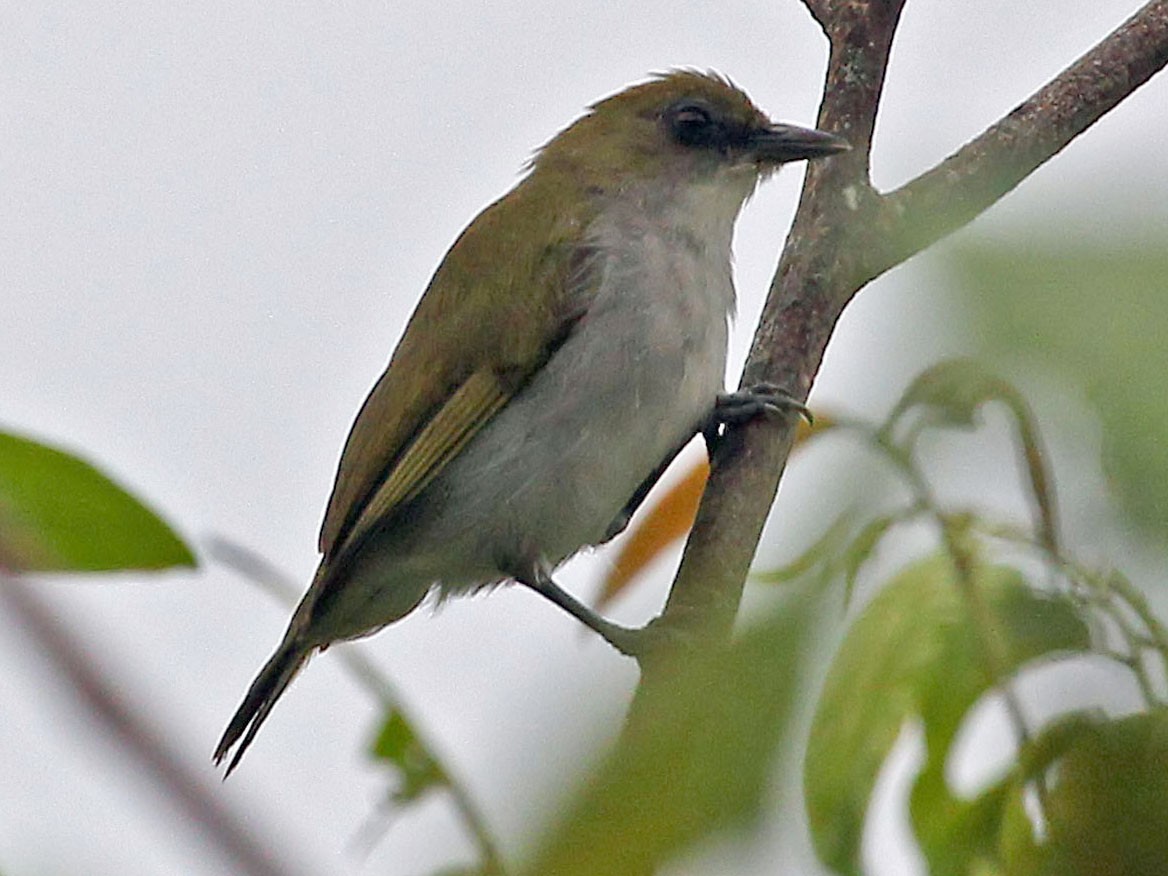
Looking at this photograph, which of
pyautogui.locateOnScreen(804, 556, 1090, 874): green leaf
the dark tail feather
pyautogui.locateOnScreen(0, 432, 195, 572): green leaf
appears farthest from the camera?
the dark tail feather

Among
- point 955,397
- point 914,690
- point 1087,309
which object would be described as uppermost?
point 914,690

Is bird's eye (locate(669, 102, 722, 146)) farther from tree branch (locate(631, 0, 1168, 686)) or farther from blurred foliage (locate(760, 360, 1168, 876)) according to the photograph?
blurred foliage (locate(760, 360, 1168, 876))

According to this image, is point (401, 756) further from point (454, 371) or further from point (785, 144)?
point (785, 144)

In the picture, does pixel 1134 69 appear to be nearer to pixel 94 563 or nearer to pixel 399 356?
pixel 399 356

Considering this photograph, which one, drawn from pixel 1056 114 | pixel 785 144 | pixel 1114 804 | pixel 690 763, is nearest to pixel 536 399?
pixel 785 144

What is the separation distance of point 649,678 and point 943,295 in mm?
226

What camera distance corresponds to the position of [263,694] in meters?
4.08

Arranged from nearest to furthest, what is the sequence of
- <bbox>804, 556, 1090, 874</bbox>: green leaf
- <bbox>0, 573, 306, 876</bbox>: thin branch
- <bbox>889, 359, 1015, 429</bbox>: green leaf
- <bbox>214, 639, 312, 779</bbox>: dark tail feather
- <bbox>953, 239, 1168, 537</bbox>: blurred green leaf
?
<bbox>0, 573, 306, 876</bbox>: thin branch → <bbox>953, 239, 1168, 537</bbox>: blurred green leaf → <bbox>889, 359, 1015, 429</bbox>: green leaf → <bbox>804, 556, 1090, 874</bbox>: green leaf → <bbox>214, 639, 312, 779</bbox>: dark tail feather

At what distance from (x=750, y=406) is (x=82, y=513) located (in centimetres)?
224

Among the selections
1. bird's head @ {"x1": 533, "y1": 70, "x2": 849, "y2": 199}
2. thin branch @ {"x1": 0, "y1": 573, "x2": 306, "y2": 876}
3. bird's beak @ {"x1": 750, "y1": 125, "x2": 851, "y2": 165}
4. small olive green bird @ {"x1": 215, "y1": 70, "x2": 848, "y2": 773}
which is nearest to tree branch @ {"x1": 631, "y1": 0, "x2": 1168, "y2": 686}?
bird's beak @ {"x1": 750, "y1": 125, "x2": 851, "y2": 165}

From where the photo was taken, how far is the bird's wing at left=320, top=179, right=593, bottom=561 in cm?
406

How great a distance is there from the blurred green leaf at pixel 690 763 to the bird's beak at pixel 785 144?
117 inches

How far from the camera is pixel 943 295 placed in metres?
0.66

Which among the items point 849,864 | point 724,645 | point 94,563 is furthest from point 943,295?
point 849,864
